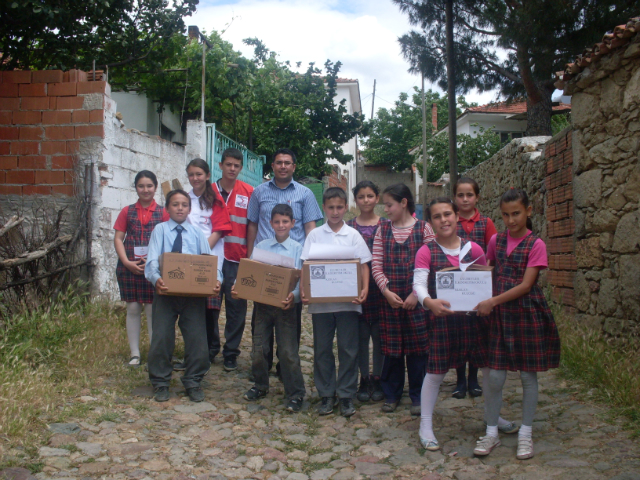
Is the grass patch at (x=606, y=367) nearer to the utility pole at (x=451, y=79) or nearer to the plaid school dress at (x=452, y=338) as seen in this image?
the plaid school dress at (x=452, y=338)

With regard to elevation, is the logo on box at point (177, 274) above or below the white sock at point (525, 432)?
above

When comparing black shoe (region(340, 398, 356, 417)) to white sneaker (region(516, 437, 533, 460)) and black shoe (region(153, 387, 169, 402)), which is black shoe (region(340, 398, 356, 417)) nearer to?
white sneaker (region(516, 437, 533, 460))

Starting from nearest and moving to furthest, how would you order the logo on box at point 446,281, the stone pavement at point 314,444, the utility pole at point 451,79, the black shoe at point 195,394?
the stone pavement at point 314,444, the logo on box at point 446,281, the black shoe at point 195,394, the utility pole at point 451,79

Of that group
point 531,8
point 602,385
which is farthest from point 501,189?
point 602,385

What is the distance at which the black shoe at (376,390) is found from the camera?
4152 mm

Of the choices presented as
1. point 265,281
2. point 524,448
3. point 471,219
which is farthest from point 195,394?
point 471,219

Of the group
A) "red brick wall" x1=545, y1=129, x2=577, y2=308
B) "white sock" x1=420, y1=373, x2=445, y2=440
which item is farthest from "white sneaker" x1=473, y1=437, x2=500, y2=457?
"red brick wall" x1=545, y1=129, x2=577, y2=308

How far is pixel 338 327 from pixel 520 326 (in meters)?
1.22

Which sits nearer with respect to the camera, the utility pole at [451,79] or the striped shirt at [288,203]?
the striped shirt at [288,203]

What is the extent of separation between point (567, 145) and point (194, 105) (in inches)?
266

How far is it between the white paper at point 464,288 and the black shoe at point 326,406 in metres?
1.20

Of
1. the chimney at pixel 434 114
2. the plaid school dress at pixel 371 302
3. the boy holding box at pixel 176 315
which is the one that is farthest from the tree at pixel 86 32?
the chimney at pixel 434 114

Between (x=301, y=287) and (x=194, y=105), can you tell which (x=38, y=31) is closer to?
(x=194, y=105)

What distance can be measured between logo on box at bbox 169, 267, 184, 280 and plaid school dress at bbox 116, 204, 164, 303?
73 centimetres
